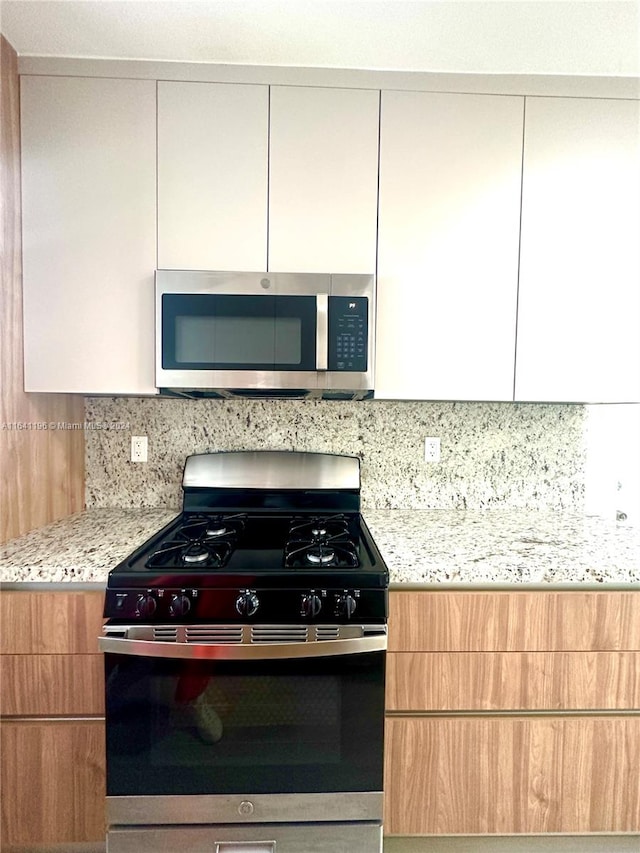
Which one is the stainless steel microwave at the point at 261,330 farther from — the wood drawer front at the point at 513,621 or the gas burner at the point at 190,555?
the wood drawer front at the point at 513,621

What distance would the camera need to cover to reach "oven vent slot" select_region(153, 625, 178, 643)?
1172 millimetres

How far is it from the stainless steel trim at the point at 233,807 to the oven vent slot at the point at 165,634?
16.8 inches

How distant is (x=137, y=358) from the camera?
60.9 inches

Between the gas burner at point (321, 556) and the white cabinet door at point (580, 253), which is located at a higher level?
the white cabinet door at point (580, 253)

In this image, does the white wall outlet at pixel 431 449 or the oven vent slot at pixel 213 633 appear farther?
the white wall outlet at pixel 431 449

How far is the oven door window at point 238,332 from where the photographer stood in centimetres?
150

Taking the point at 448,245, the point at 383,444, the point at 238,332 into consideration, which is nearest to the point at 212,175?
the point at 238,332

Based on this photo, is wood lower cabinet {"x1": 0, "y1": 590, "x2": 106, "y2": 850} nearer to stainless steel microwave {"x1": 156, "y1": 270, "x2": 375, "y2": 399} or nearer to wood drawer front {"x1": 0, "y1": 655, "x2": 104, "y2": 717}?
wood drawer front {"x1": 0, "y1": 655, "x2": 104, "y2": 717}

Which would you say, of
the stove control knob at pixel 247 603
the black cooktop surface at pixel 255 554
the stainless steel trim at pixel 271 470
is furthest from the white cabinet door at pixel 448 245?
the stove control knob at pixel 247 603

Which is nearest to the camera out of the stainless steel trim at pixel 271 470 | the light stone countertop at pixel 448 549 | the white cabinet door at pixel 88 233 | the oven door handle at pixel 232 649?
the oven door handle at pixel 232 649

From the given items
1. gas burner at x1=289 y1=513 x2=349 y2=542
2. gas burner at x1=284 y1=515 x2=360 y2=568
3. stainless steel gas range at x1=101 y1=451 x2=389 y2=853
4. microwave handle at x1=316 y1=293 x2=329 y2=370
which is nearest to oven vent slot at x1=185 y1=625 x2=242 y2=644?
stainless steel gas range at x1=101 y1=451 x2=389 y2=853

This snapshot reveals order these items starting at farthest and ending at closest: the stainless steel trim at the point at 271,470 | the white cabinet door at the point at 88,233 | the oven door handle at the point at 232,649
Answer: the stainless steel trim at the point at 271,470, the white cabinet door at the point at 88,233, the oven door handle at the point at 232,649

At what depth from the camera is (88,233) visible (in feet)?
4.98

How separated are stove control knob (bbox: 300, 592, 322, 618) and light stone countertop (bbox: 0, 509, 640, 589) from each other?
0.74 ft
